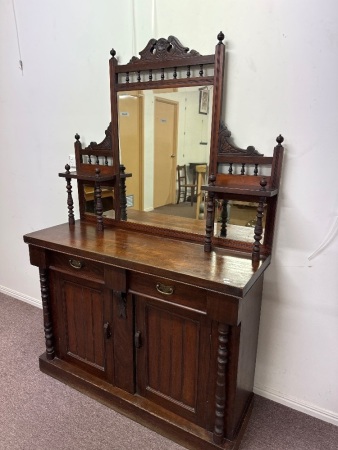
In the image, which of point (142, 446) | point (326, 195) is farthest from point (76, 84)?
point (142, 446)

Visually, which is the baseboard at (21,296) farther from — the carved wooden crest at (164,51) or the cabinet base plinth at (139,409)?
the carved wooden crest at (164,51)

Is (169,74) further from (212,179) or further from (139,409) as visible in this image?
(139,409)

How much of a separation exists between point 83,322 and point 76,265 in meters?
0.34

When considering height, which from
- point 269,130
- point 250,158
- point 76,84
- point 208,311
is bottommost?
point 208,311

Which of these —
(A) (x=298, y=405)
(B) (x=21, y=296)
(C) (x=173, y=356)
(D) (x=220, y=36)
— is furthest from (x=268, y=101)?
(B) (x=21, y=296)

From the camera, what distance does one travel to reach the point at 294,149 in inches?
55.2

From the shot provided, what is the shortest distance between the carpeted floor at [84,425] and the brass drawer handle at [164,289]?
2.46 ft

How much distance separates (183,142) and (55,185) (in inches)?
42.6

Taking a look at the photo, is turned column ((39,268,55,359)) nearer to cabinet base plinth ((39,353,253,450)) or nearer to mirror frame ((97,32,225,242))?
cabinet base plinth ((39,353,253,450))

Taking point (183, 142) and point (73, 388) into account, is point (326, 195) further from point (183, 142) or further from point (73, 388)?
point (73, 388)

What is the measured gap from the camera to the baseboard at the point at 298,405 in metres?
1.61

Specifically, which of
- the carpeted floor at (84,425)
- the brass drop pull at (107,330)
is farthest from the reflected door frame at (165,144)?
the carpeted floor at (84,425)

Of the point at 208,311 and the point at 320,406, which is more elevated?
the point at 208,311

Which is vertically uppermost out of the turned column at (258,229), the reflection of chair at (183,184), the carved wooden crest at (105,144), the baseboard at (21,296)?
the carved wooden crest at (105,144)
